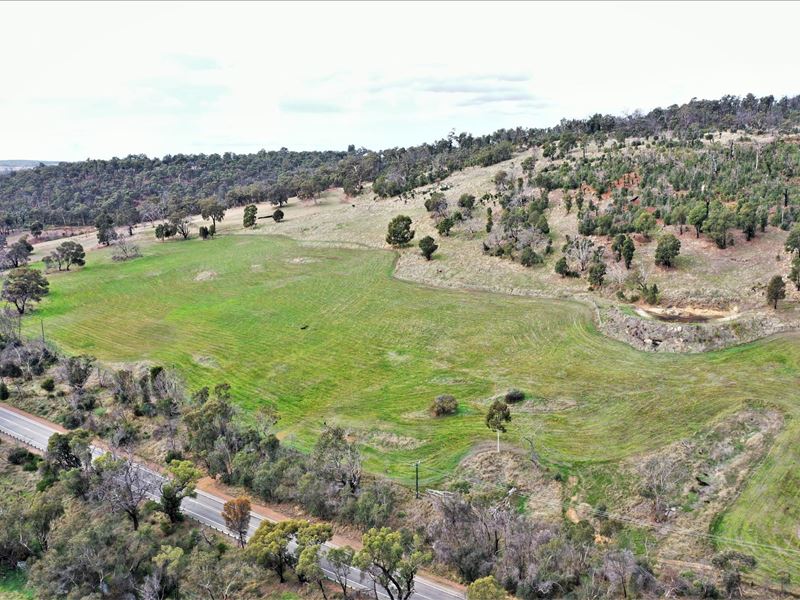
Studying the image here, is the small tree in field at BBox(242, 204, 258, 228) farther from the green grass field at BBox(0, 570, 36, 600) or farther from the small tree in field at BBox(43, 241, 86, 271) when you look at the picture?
the green grass field at BBox(0, 570, 36, 600)

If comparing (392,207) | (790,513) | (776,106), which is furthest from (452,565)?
(776,106)

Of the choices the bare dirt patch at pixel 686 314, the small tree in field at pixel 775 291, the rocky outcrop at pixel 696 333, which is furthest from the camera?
the bare dirt patch at pixel 686 314

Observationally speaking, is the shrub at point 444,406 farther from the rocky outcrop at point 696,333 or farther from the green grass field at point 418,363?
the rocky outcrop at point 696,333

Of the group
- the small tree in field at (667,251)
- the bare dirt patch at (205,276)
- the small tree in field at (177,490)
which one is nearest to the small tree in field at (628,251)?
the small tree in field at (667,251)

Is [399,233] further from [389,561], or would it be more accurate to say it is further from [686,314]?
[389,561]

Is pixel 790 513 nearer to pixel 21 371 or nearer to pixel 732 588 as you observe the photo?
pixel 732 588
